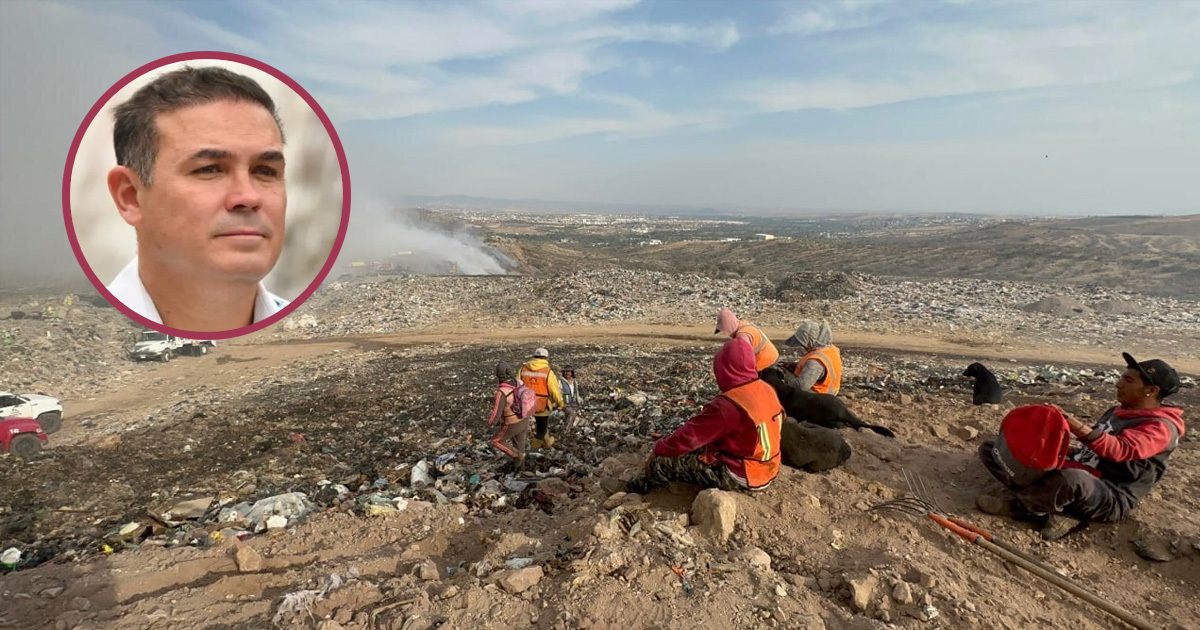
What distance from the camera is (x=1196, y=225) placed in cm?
4181

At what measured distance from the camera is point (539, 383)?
5.94 metres

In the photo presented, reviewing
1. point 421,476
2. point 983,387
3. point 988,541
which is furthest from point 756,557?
point 983,387

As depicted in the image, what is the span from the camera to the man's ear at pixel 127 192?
3.46ft

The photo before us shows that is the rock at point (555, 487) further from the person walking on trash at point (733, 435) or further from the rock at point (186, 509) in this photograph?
the rock at point (186, 509)

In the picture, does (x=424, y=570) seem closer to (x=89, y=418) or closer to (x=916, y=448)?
(x=916, y=448)

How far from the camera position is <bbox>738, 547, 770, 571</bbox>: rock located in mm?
2879

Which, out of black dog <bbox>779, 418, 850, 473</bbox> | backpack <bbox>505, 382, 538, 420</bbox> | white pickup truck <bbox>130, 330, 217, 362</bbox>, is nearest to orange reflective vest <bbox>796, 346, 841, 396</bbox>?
black dog <bbox>779, 418, 850, 473</bbox>

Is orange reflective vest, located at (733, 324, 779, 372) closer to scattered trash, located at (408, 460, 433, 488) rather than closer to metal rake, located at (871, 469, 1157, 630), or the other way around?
metal rake, located at (871, 469, 1157, 630)

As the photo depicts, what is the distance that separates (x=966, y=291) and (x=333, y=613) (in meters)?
19.9

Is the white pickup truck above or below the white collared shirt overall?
below

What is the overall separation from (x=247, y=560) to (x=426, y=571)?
1209mm

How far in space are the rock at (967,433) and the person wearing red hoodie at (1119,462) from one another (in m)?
1.56

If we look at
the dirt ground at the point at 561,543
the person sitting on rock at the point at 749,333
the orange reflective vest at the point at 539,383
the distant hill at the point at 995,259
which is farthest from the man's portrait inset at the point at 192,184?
the distant hill at the point at 995,259

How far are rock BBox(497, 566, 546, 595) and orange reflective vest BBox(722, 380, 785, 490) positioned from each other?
1.50 metres
